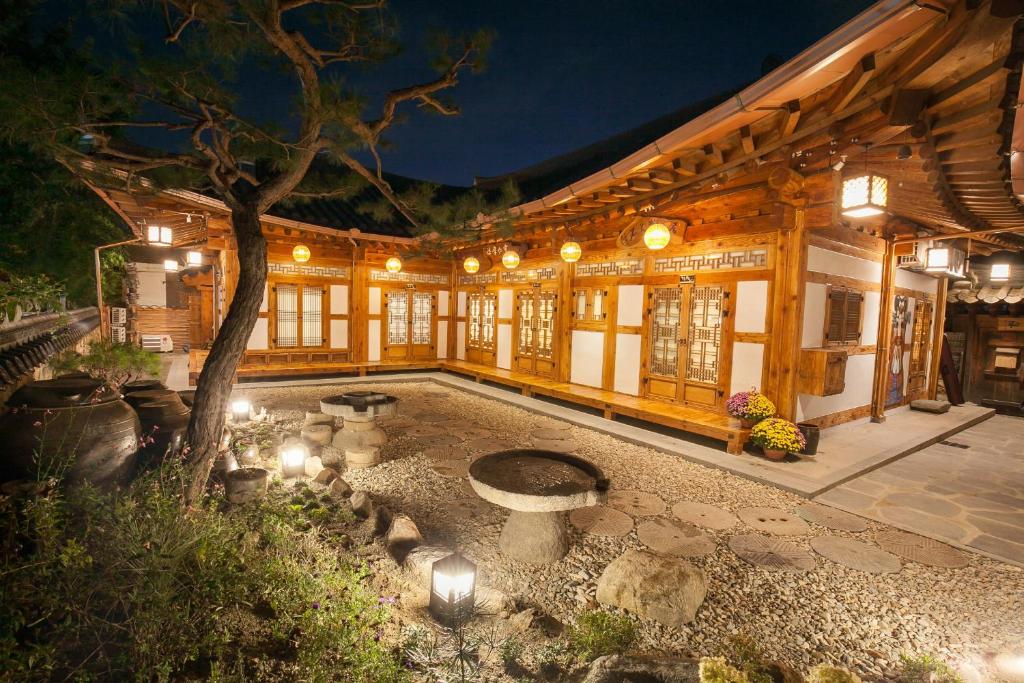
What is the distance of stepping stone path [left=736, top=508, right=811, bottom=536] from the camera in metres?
4.57

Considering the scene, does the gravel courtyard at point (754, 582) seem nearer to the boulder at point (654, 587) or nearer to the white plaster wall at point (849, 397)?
the boulder at point (654, 587)

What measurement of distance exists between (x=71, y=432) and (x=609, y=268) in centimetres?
849

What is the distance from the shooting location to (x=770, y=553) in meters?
4.12

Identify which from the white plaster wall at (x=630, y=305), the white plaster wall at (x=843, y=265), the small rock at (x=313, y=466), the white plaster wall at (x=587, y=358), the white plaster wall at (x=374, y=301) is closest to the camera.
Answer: the small rock at (x=313, y=466)

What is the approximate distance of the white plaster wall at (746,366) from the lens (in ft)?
24.0

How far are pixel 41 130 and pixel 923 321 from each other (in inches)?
576

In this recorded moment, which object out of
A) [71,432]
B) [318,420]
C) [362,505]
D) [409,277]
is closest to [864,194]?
[362,505]

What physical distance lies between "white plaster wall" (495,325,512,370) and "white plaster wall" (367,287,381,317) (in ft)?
12.5

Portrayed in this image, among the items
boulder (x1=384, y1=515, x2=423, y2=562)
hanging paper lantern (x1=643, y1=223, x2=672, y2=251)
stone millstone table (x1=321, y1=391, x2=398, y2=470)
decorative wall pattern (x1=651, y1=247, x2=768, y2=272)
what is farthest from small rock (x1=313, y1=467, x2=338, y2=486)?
decorative wall pattern (x1=651, y1=247, x2=768, y2=272)

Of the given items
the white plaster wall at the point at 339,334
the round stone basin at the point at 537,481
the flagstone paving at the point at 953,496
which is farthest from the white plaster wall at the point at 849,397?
the white plaster wall at the point at 339,334

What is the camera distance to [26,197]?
12125 millimetres

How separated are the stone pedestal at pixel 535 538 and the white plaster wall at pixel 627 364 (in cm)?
551

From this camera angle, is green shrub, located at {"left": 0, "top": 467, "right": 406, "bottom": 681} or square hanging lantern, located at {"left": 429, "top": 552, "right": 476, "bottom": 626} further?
square hanging lantern, located at {"left": 429, "top": 552, "right": 476, "bottom": 626}

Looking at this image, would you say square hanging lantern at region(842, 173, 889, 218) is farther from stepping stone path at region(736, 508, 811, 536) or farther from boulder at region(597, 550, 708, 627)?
boulder at region(597, 550, 708, 627)
